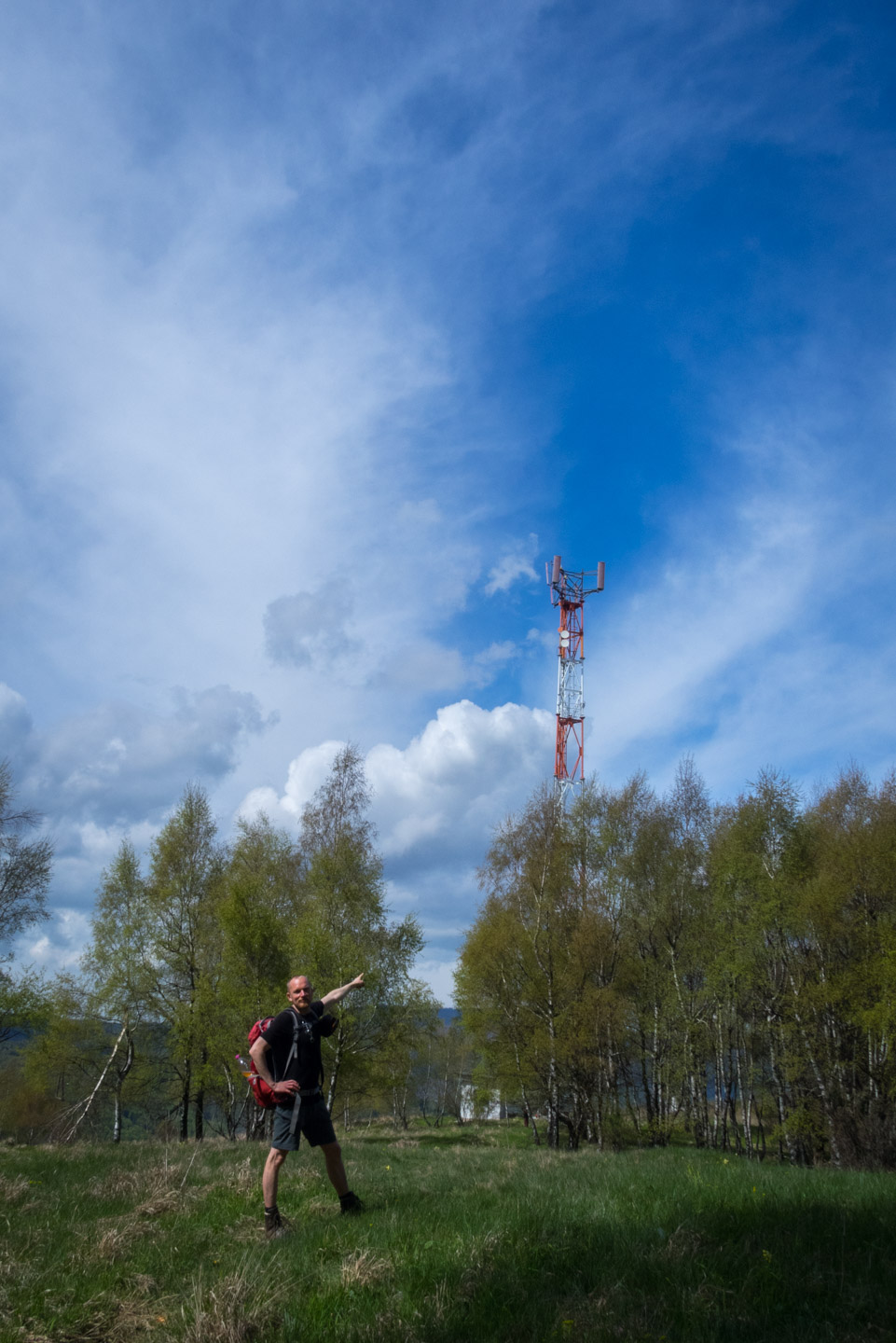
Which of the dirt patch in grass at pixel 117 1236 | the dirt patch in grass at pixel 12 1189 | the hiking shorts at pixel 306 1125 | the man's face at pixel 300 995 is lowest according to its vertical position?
the dirt patch in grass at pixel 12 1189

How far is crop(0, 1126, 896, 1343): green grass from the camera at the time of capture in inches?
145

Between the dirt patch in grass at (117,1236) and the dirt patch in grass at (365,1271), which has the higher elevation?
the dirt patch in grass at (365,1271)

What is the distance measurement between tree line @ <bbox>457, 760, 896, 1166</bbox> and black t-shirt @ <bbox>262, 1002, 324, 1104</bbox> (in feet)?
60.4

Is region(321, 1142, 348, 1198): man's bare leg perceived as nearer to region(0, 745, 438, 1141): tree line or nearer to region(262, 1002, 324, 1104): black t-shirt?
region(262, 1002, 324, 1104): black t-shirt

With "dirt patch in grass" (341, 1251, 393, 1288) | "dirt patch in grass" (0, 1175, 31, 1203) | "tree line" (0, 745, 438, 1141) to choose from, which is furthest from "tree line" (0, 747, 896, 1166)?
"dirt patch in grass" (341, 1251, 393, 1288)

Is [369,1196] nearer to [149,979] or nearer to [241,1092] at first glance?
[149,979]

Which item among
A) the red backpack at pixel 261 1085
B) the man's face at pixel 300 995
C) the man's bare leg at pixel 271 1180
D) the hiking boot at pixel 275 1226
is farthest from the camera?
the man's face at pixel 300 995

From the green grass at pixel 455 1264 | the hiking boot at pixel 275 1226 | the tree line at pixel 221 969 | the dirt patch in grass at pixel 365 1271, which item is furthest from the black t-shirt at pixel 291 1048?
the tree line at pixel 221 969

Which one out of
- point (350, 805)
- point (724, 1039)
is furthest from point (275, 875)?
point (724, 1039)

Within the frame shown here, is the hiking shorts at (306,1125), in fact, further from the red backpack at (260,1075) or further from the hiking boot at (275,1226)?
the hiking boot at (275,1226)

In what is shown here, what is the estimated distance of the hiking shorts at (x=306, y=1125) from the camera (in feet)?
21.3

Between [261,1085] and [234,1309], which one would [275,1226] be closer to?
[261,1085]

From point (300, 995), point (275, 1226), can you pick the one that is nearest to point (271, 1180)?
point (275, 1226)

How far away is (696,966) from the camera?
25.4m
